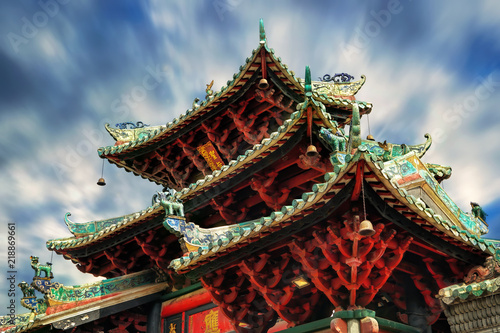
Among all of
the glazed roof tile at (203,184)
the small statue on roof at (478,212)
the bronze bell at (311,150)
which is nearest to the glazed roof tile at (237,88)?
the glazed roof tile at (203,184)

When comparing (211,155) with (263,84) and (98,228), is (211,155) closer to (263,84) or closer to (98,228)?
(263,84)

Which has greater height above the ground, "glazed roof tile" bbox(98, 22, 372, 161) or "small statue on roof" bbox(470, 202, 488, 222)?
"glazed roof tile" bbox(98, 22, 372, 161)

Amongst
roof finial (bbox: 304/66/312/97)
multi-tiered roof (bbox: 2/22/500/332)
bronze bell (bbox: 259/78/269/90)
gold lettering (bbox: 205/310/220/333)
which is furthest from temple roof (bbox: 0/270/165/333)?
roof finial (bbox: 304/66/312/97)

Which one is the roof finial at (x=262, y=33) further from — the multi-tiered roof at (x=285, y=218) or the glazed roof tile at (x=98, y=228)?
the glazed roof tile at (x=98, y=228)

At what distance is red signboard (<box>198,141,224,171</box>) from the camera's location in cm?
1241

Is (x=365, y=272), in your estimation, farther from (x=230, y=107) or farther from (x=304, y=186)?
(x=230, y=107)

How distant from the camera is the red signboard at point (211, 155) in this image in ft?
40.7

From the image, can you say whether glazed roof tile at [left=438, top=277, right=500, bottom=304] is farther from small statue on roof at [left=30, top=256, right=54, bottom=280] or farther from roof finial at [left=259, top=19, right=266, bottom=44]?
small statue on roof at [left=30, top=256, right=54, bottom=280]

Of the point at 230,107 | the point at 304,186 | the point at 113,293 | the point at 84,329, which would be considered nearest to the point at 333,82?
the point at 230,107

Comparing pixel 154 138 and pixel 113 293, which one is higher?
pixel 154 138

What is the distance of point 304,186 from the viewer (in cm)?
930

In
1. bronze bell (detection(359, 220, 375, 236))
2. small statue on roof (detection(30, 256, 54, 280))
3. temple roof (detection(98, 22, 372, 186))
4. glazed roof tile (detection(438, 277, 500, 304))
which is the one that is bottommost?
glazed roof tile (detection(438, 277, 500, 304))

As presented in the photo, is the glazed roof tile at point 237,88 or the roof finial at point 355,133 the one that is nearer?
the roof finial at point 355,133

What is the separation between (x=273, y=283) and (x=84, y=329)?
20.6ft
